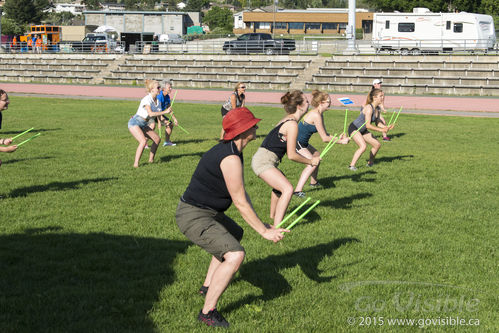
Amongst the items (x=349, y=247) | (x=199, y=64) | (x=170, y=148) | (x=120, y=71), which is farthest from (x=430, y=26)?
(x=349, y=247)

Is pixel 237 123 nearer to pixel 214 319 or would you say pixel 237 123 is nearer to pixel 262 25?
pixel 214 319

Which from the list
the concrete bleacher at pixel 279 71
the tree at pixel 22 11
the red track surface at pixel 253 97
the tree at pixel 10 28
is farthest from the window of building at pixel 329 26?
the red track surface at pixel 253 97

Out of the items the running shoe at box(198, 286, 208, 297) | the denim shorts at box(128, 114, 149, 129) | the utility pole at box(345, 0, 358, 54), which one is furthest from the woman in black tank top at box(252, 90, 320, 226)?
the utility pole at box(345, 0, 358, 54)

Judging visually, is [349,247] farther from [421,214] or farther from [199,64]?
[199,64]

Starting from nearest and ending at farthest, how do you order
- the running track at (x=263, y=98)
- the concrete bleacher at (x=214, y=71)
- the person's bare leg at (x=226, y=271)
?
the person's bare leg at (x=226, y=271)
the running track at (x=263, y=98)
the concrete bleacher at (x=214, y=71)

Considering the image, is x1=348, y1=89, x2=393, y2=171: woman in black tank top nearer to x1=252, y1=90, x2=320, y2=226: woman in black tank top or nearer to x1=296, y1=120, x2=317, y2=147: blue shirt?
x1=296, y1=120, x2=317, y2=147: blue shirt

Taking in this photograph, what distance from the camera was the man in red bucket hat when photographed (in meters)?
4.79

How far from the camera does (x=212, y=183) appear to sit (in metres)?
5.00

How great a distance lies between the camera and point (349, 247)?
24.0 feet

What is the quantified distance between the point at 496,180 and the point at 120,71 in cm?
3494

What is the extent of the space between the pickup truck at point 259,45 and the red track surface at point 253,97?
10992mm

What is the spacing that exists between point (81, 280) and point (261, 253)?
2.17 m

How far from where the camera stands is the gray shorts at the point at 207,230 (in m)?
4.99

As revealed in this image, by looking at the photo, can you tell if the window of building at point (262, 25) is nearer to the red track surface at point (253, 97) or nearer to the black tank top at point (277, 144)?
the red track surface at point (253, 97)
